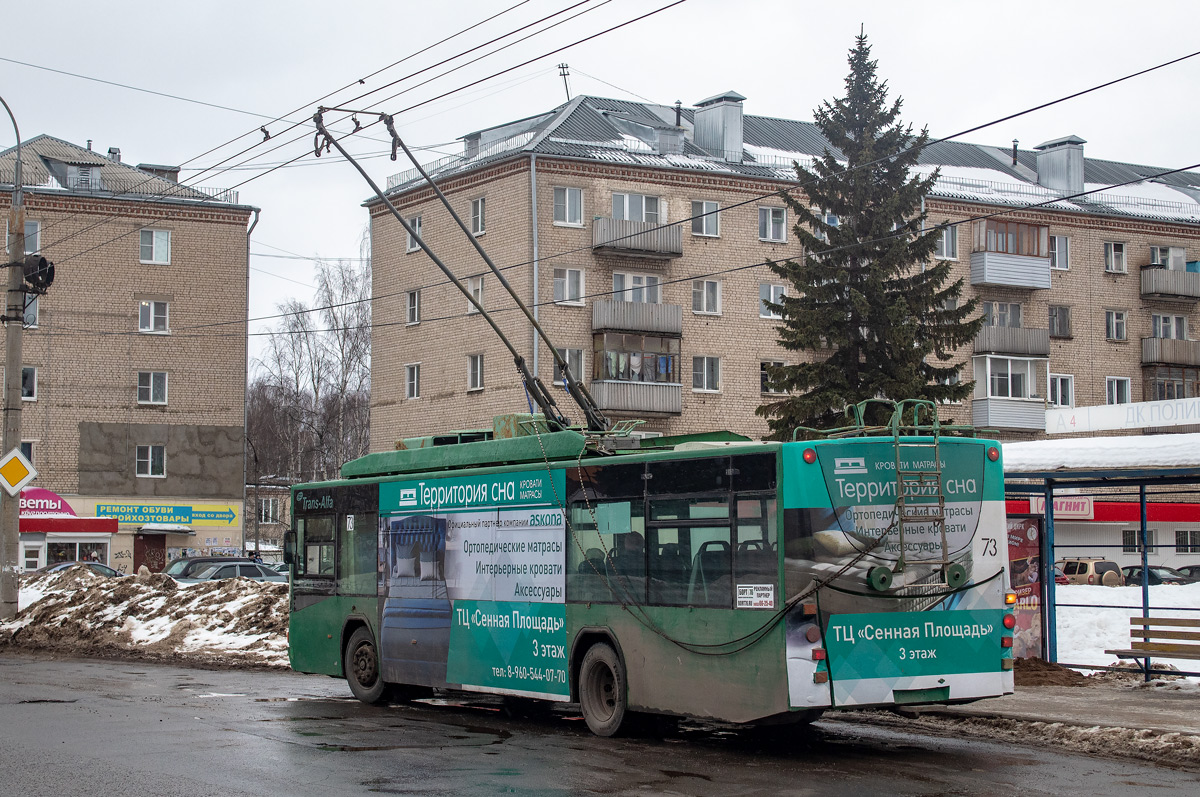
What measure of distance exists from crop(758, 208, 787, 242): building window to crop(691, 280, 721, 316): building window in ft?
8.15

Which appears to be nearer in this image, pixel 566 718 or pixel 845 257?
pixel 566 718

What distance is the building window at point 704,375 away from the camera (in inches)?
1854

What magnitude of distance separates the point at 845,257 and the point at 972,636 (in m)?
23.4

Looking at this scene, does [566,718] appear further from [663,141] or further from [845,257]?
[663,141]

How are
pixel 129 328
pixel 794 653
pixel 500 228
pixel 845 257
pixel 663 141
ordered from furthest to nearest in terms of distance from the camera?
pixel 129 328 < pixel 663 141 < pixel 500 228 < pixel 845 257 < pixel 794 653

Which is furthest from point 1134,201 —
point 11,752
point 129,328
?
point 11,752

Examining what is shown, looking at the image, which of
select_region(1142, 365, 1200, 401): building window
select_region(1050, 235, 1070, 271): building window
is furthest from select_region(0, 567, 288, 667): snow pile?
select_region(1142, 365, 1200, 401): building window

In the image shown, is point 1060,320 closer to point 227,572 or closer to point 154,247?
point 227,572

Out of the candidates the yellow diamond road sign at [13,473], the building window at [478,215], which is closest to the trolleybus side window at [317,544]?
the yellow diamond road sign at [13,473]

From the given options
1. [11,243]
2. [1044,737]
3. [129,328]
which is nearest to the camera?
[1044,737]

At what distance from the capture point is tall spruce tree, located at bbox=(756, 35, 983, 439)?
3353 cm

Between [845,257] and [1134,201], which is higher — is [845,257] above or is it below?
below

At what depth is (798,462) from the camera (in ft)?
35.8

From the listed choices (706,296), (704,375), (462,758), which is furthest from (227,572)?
(462,758)
